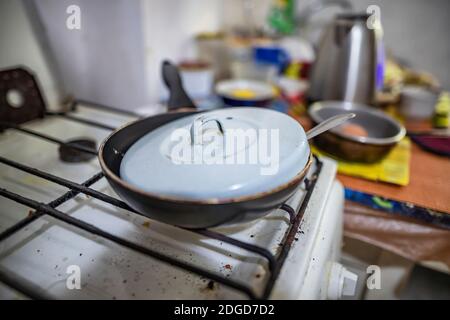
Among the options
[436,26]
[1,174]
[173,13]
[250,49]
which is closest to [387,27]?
[436,26]

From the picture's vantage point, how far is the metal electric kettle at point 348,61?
0.90 m

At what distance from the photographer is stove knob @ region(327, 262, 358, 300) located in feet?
1.51

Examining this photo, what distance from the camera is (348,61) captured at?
2.99 ft

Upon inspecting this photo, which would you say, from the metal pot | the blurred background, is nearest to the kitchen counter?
the metal pot

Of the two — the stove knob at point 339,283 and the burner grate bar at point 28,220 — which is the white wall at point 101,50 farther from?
the stove knob at point 339,283

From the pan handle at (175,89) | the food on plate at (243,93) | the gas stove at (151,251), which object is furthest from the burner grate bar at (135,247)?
the food on plate at (243,93)

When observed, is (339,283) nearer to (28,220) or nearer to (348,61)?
(28,220)

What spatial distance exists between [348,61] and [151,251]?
32.4 inches

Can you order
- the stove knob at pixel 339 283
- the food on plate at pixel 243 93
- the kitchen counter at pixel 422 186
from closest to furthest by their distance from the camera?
1. the stove knob at pixel 339 283
2. the kitchen counter at pixel 422 186
3. the food on plate at pixel 243 93

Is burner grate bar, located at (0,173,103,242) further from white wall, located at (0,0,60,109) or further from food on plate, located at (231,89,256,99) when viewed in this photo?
food on plate, located at (231,89,256,99)

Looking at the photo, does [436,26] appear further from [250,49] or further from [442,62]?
[250,49]

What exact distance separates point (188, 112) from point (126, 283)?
30cm

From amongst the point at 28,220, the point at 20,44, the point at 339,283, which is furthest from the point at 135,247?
the point at 20,44

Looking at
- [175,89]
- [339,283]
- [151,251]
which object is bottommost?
[339,283]
